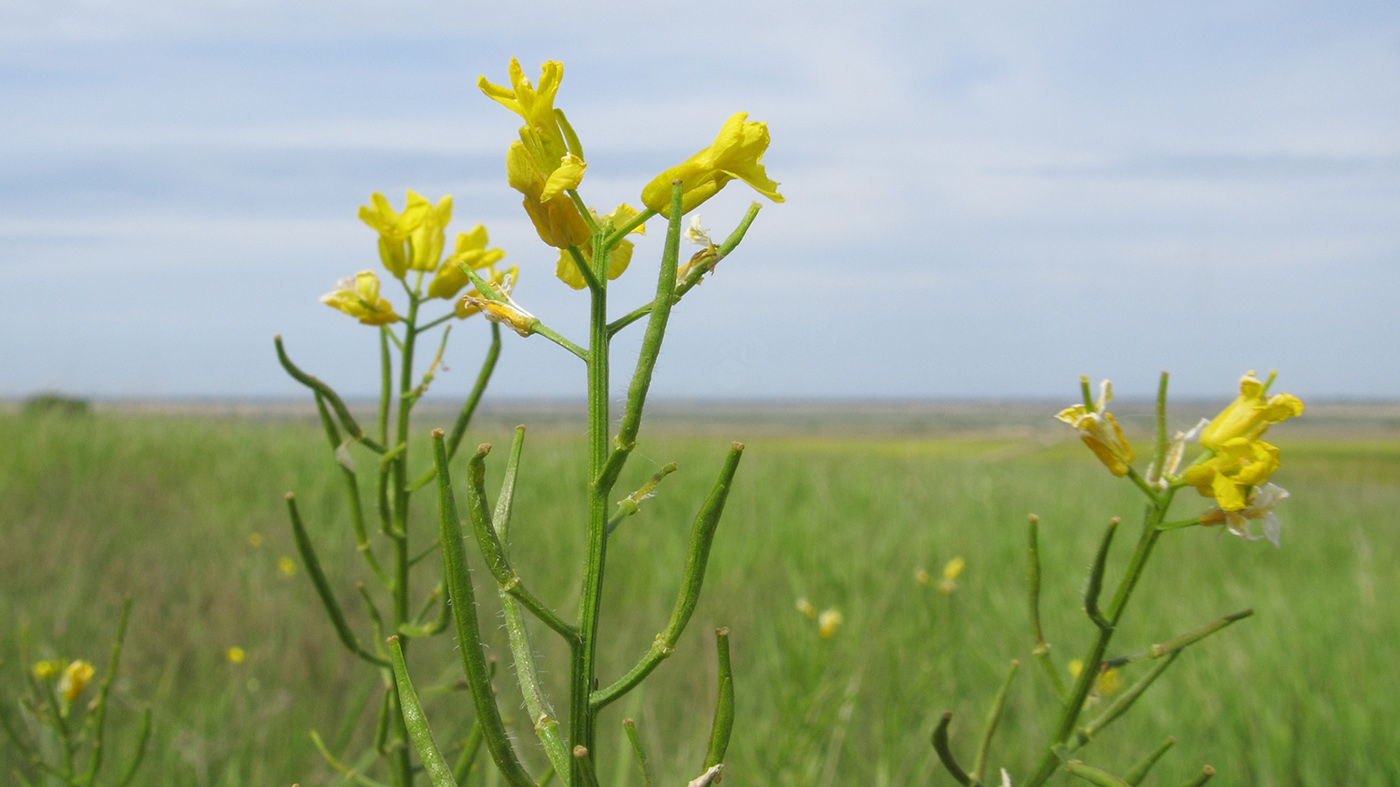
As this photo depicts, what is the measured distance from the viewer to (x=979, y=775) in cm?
69

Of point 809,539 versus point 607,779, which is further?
point 809,539

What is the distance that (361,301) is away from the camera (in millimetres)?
933

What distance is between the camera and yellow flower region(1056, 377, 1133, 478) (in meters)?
0.70

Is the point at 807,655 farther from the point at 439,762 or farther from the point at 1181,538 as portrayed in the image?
the point at 1181,538

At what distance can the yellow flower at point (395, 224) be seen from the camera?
930 millimetres

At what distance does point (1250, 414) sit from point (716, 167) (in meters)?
0.46

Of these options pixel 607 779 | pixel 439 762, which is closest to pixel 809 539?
pixel 607 779

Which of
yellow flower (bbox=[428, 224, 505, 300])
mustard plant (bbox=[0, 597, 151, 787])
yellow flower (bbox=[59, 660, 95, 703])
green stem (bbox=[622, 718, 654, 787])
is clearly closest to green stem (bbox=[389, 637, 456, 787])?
green stem (bbox=[622, 718, 654, 787])

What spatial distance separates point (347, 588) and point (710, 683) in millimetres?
1522

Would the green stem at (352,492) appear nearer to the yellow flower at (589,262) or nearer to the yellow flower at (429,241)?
the yellow flower at (429,241)

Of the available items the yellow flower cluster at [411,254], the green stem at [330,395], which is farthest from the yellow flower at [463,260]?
the green stem at [330,395]

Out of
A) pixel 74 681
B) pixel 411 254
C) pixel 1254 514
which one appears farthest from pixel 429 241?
pixel 74 681

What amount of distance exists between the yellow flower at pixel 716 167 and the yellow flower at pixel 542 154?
0.15 ft

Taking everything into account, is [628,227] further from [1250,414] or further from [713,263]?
[1250,414]
